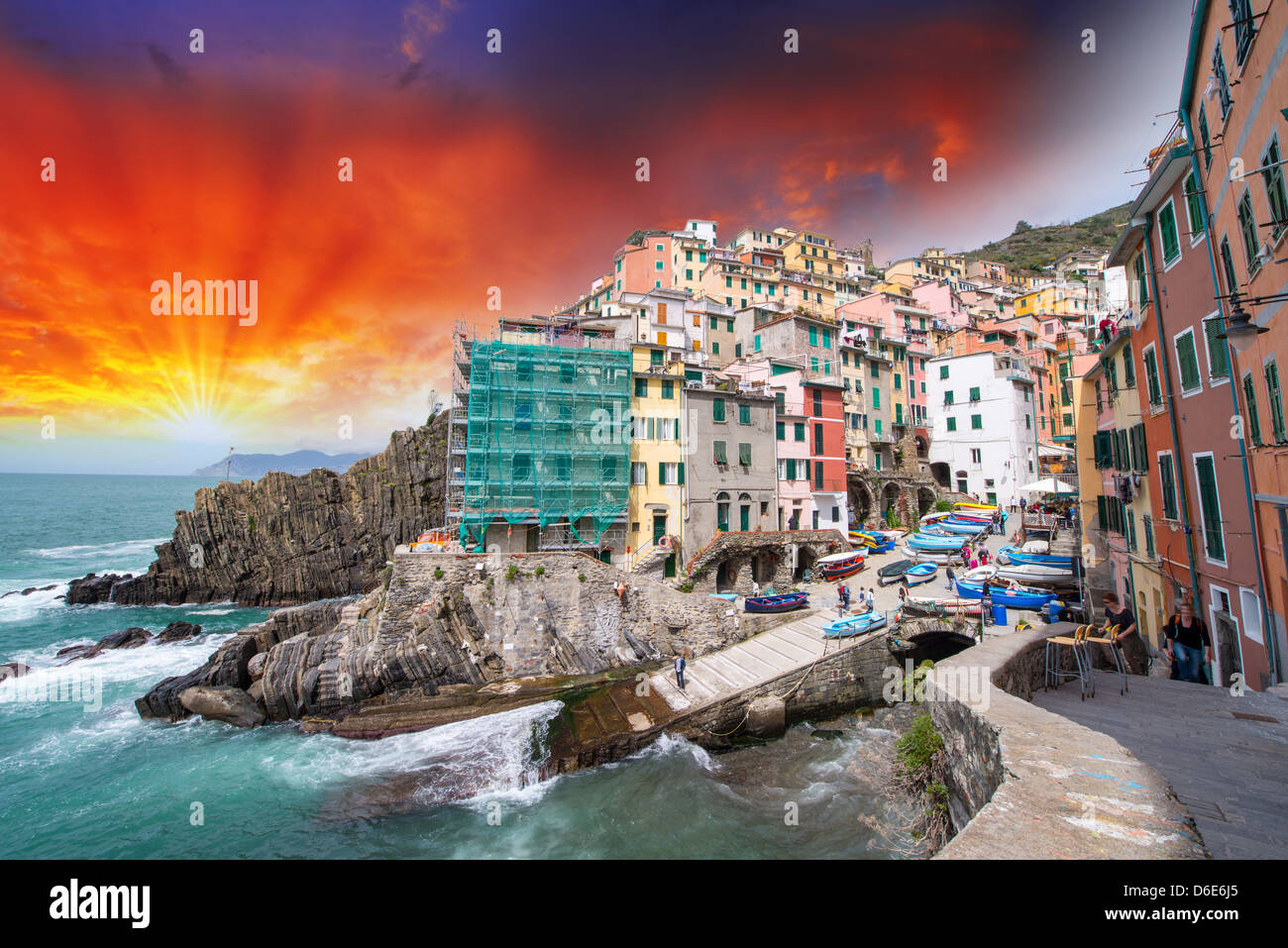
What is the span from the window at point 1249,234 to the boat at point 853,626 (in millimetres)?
18209

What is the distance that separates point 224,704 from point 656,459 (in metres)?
24.7

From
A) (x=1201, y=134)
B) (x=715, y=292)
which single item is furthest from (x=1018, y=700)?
(x=715, y=292)

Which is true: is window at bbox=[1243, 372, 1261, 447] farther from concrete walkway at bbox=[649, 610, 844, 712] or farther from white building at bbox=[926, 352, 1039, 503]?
white building at bbox=[926, 352, 1039, 503]

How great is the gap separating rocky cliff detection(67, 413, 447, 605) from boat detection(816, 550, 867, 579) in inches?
1283

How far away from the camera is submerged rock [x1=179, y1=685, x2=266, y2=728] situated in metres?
23.6

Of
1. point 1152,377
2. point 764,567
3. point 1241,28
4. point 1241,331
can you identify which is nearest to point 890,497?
point 764,567

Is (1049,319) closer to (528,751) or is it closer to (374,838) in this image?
→ (528,751)

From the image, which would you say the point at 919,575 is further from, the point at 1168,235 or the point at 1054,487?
the point at 1168,235

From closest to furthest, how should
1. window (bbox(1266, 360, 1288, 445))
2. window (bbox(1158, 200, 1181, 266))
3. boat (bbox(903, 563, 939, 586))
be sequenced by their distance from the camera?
window (bbox(1266, 360, 1288, 445)), window (bbox(1158, 200, 1181, 266)), boat (bbox(903, 563, 939, 586))

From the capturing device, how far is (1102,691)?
1033cm

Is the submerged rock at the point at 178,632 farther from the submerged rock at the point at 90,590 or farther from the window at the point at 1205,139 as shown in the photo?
the window at the point at 1205,139

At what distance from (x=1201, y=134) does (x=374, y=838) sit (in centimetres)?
2734

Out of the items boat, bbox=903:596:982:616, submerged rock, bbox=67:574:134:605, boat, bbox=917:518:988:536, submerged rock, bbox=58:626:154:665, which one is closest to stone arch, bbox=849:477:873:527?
boat, bbox=917:518:988:536

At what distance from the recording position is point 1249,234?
10.1 m
